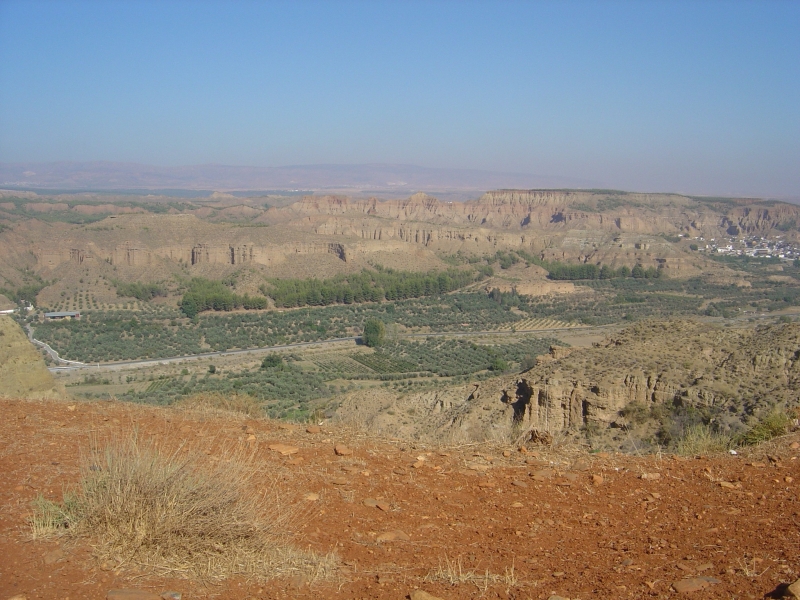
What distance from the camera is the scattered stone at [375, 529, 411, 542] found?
16.0 feet

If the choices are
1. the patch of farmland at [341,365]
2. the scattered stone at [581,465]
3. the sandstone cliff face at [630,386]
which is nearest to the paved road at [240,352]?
the patch of farmland at [341,365]

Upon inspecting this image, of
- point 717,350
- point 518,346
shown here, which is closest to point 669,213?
point 518,346

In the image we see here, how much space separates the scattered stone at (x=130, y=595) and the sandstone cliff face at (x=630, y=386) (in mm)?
11246

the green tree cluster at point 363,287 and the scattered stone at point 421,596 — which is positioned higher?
the scattered stone at point 421,596

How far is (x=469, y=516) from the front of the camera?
5.38m

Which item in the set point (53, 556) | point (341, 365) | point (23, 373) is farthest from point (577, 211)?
point (53, 556)

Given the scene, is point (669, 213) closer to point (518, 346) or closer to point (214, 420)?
point (518, 346)

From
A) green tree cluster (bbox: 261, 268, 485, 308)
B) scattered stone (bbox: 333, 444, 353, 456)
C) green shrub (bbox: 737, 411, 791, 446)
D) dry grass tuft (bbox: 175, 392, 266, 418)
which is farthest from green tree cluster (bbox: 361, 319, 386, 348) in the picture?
scattered stone (bbox: 333, 444, 353, 456)

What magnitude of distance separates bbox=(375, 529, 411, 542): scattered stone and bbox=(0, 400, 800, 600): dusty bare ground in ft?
0.17

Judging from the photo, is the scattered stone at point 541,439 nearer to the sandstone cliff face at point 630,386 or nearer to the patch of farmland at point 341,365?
the sandstone cliff face at point 630,386

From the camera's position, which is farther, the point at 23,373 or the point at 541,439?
the point at 23,373

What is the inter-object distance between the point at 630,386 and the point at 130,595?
51.2 feet

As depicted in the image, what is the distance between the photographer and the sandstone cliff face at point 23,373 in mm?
13047

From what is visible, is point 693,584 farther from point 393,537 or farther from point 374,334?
point 374,334
